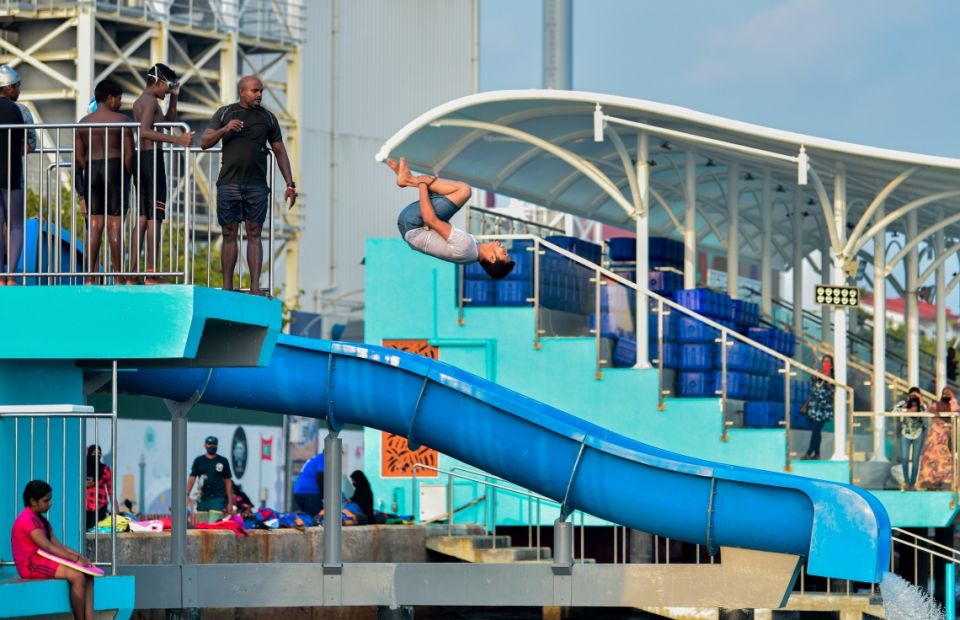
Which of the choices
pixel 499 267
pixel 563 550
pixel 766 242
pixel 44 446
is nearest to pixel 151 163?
pixel 44 446

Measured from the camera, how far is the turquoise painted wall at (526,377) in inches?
1023

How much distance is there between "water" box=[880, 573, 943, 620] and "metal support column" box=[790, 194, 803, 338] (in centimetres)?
1153

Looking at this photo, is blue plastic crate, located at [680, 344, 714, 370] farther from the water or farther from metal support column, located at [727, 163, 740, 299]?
the water

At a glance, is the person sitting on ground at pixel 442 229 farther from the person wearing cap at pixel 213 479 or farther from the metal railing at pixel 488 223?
the metal railing at pixel 488 223

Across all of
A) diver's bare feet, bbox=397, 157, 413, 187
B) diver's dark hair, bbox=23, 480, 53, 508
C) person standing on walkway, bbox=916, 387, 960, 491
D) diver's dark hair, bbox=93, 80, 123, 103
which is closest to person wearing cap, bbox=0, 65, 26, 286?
diver's dark hair, bbox=93, 80, 123, 103

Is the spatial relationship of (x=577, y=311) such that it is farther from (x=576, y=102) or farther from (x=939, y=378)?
(x=939, y=378)

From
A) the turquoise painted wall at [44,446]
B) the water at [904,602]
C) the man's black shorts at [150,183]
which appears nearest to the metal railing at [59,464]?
the turquoise painted wall at [44,446]

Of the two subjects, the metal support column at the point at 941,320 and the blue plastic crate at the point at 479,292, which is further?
the metal support column at the point at 941,320

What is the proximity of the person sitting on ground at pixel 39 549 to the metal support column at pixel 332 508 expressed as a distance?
610 cm

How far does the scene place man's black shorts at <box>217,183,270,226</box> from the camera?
15.8 meters

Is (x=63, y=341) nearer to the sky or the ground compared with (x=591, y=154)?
nearer to the ground

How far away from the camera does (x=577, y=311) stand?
89.1 feet

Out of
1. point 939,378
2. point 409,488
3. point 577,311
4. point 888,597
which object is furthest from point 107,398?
point 939,378

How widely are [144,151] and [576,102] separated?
12890 millimetres
